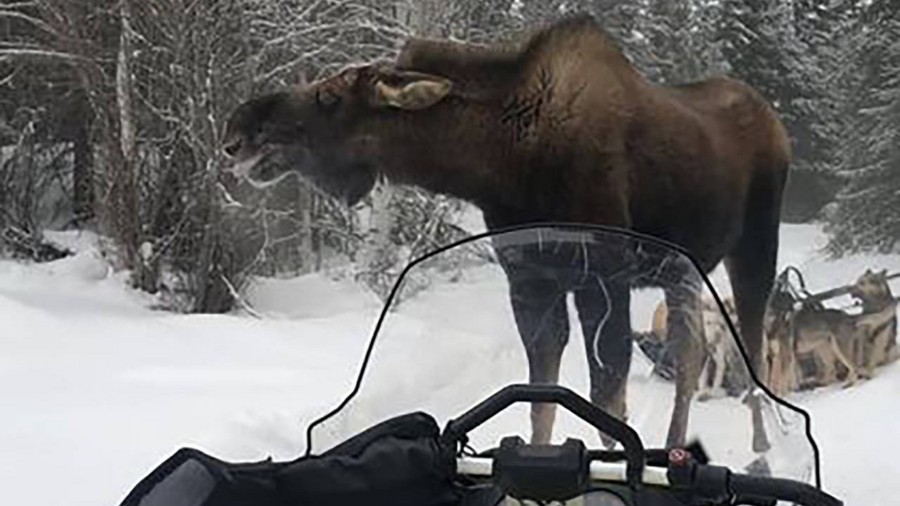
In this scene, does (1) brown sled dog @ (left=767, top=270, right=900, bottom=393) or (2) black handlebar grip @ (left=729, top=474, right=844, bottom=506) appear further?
(1) brown sled dog @ (left=767, top=270, right=900, bottom=393)

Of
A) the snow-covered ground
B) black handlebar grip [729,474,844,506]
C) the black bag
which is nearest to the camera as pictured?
the black bag

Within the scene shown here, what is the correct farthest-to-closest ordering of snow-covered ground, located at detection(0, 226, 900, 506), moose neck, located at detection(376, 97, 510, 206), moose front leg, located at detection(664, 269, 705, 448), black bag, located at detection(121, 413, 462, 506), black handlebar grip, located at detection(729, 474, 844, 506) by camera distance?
moose neck, located at detection(376, 97, 510, 206)
snow-covered ground, located at detection(0, 226, 900, 506)
moose front leg, located at detection(664, 269, 705, 448)
black handlebar grip, located at detection(729, 474, 844, 506)
black bag, located at detection(121, 413, 462, 506)

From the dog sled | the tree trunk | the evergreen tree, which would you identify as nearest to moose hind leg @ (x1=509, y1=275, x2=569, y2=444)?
the dog sled

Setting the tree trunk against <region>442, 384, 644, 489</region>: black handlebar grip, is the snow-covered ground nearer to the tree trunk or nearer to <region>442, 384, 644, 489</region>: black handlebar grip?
the tree trunk

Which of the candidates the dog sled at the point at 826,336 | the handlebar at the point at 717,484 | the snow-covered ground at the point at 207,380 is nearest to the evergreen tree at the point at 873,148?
the snow-covered ground at the point at 207,380

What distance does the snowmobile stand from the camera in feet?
6.66

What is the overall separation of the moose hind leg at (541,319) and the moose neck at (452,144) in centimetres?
243

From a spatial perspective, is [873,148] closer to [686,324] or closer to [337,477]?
[686,324]

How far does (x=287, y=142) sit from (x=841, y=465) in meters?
2.35

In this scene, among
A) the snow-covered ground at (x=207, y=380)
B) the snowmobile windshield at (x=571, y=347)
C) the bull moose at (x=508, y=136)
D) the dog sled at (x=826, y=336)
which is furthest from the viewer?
the dog sled at (x=826, y=336)

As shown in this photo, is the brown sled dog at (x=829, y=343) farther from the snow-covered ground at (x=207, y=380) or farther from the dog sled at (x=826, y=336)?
the snow-covered ground at (x=207, y=380)

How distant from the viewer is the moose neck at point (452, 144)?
5293 mm

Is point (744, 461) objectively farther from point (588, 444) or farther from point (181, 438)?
point (181, 438)

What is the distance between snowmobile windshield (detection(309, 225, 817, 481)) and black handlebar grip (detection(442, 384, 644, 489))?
0.20 metres
